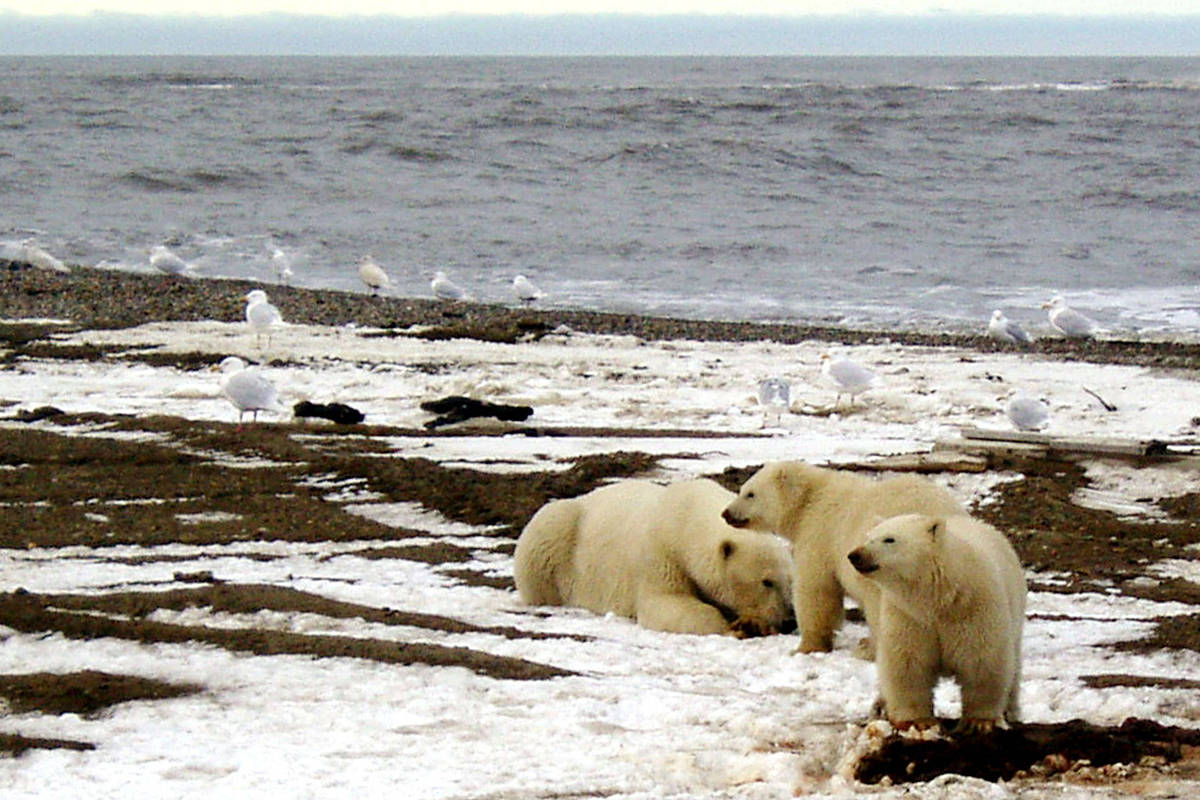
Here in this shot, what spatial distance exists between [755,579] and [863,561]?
6.81ft

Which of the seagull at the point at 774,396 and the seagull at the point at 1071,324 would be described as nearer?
the seagull at the point at 774,396

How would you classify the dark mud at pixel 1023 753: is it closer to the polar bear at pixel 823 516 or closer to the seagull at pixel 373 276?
the polar bear at pixel 823 516

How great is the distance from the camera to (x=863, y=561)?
5.64m

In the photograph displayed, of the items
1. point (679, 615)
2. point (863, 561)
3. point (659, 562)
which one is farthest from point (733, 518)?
point (863, 561)

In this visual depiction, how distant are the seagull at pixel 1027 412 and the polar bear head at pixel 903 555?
824cm

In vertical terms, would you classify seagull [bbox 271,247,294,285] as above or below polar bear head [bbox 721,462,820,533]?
below

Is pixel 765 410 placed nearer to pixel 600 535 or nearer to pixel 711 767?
pixel 600 535

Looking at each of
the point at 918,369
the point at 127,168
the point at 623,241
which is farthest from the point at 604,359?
the point at 127,168

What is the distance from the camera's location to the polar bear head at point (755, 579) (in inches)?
303

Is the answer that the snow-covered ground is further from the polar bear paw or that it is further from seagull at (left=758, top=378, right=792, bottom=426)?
seagull at (left=758, top=378, right=792, bottom=426)

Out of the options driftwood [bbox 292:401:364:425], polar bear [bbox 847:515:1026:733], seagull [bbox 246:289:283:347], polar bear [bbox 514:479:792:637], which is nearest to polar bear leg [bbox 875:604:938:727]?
polar bear [bbox 847:515:1026:733]

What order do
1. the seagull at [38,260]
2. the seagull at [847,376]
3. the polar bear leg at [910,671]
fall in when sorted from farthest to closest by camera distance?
the seagull at [38,260] < the seagull at [847,376] < the polar bear leg at [910,671]

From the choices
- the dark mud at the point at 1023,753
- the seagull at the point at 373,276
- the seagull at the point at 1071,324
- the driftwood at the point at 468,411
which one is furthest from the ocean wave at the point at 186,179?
the dark mud at the point at 1023,753

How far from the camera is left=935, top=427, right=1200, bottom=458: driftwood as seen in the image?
1065cm
